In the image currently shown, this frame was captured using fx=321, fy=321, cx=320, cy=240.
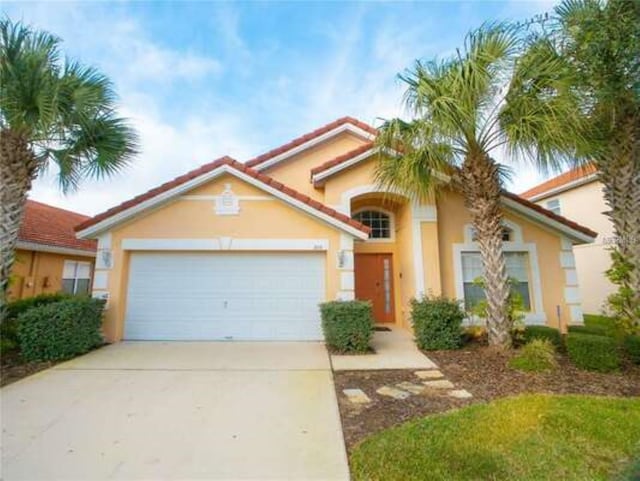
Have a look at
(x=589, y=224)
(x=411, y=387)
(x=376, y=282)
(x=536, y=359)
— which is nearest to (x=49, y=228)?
(x=376, y=282)

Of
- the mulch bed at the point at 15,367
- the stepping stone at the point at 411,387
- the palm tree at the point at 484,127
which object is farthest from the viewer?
the palm tree at the point at 484,127

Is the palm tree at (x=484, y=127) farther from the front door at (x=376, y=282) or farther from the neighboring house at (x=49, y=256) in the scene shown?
the neighboring house at (x=49, y=256)

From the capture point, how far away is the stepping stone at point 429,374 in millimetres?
6438

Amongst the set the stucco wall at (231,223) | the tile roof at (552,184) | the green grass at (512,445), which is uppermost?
the tile roof at (552,184)

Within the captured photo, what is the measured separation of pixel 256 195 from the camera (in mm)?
9617

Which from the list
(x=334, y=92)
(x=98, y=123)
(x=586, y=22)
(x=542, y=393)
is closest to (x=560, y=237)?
(x=586, y=22)

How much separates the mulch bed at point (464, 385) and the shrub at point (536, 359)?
0.58 feet

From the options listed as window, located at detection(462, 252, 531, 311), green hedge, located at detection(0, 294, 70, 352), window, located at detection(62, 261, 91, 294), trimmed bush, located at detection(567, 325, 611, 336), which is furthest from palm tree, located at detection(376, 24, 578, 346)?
window, located at detection(62, 261, 91, 294)

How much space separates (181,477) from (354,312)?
534 cm

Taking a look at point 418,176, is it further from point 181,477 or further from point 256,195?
point 181,477

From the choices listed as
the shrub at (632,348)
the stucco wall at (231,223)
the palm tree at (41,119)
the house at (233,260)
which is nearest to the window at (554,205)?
the house at (233,260)

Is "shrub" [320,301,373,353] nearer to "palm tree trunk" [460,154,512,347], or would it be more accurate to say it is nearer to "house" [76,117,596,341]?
"house" [76,117,596,341]

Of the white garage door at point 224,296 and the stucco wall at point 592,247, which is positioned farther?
the stucco wall at point 592,247

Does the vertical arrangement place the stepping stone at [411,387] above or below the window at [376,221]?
below
